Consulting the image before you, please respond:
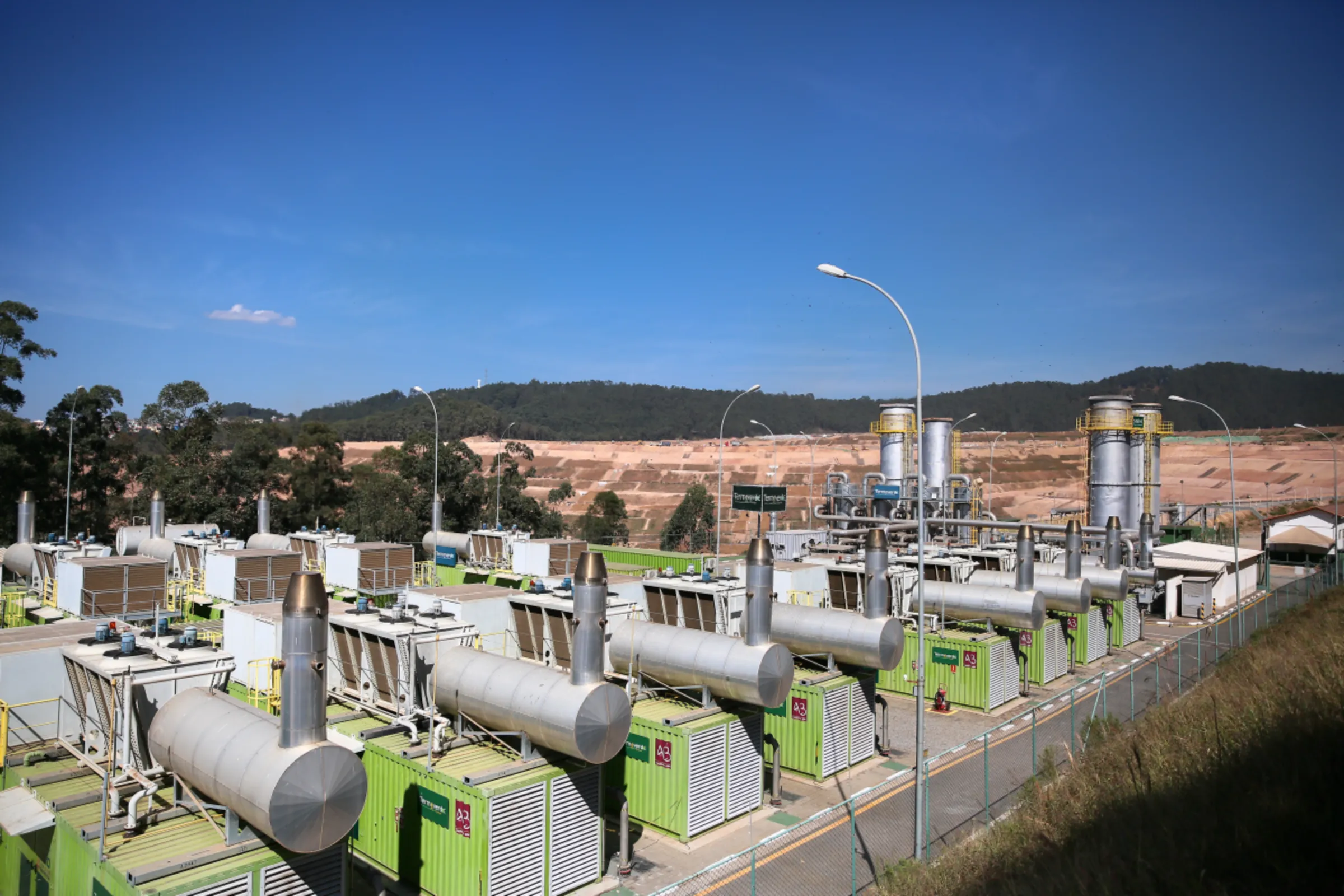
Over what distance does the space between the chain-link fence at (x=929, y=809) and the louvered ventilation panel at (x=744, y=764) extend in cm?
134

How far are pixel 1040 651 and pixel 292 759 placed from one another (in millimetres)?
27988

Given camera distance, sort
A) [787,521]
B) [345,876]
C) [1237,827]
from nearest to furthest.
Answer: [1237,827]
[345,876]
[787,521]

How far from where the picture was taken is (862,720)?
22.6 m

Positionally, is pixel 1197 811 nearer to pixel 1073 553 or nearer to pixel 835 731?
pixel 835 731

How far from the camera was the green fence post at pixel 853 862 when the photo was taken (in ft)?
46.8

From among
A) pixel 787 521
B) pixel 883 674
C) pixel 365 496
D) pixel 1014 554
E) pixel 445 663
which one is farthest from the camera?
pixel 787 521

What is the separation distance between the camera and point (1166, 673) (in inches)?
1251

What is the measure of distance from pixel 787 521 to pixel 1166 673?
71.4 metres

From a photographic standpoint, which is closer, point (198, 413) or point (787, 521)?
point (198, 413)

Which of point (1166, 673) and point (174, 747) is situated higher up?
point (174, 747)

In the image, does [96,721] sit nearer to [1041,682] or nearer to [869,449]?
[1041,682]

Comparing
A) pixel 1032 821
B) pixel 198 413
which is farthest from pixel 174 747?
pixel 198 413

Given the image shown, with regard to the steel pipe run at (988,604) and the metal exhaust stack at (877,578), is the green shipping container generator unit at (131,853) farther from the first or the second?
the steel pipe run at (988,604)

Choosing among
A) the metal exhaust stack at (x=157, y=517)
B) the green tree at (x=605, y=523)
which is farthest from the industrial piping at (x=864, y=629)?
the green tree at (x=605, y=523)
